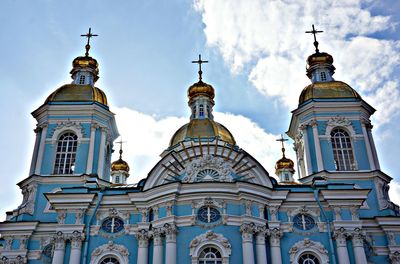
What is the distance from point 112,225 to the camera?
2019 centimetres

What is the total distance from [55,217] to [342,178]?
43.3ft

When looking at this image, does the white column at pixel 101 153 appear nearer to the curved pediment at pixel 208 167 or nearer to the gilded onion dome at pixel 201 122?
the curved pediment at pixel 208 167

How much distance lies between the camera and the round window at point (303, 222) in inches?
787

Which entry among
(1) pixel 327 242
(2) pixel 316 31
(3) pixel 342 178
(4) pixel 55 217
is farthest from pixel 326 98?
(4) pixel 55 217

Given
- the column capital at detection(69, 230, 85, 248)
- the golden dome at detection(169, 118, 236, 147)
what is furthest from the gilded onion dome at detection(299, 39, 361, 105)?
the column capital at detection(69, 230, 85, 248)

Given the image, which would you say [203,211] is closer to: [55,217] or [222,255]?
[222,255]

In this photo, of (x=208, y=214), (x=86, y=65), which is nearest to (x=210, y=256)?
(x=208, y=214)

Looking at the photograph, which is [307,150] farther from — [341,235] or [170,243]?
[170,243]

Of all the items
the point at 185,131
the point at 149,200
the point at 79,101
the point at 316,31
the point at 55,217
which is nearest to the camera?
the point at 149,200

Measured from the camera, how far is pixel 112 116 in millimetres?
25062

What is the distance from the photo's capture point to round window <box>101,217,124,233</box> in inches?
791

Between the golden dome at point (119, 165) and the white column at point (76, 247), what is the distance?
16.5 meters

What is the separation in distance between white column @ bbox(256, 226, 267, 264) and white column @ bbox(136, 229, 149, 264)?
4.36 metres

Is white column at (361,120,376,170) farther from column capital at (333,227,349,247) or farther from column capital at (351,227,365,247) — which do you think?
column capital at (333,227,349,247)
